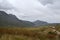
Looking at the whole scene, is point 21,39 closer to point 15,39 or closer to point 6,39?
point 15,39

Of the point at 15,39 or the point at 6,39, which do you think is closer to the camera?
the point at 6,39

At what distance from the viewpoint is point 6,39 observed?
15.0m

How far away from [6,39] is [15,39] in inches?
50.0

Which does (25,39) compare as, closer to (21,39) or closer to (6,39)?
(21,39)

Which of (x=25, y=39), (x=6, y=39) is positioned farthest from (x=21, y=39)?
(x=6, y=39)

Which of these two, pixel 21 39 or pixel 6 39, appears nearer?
pixel 6 39

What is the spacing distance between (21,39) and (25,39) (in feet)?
1.57

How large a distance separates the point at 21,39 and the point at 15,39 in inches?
30.4

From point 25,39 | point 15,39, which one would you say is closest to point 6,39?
point 15,39

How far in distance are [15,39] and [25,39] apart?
1.25 meters

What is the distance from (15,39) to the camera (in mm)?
16031

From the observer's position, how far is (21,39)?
16.5 meters

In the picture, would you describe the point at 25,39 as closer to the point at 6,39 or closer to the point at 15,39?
the point at 15,39

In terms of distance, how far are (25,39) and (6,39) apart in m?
2.49
